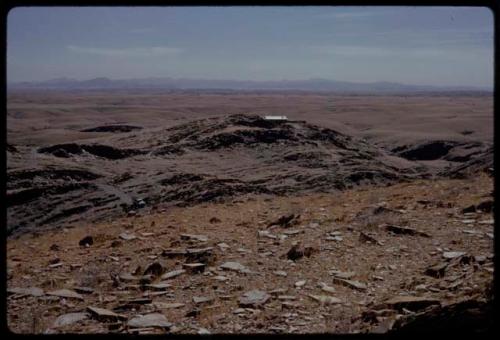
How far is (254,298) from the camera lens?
4.95 metres

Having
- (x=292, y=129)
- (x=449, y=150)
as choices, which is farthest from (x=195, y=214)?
(x=449, y=150)

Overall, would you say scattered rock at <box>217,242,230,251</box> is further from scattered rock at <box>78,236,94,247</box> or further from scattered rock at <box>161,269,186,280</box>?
scattered rock at <box>78,236,94,247</box>

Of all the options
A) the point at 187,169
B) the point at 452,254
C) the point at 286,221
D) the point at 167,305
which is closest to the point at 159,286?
the point at 167,305

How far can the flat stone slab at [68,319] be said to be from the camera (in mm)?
4465

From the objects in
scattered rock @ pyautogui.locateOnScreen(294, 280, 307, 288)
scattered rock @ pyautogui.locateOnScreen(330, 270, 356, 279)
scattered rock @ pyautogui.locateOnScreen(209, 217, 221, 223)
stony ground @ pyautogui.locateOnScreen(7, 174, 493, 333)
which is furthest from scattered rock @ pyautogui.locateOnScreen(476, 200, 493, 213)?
scattered rock @ pyautogui.locateOnScreen(209, 217, 221, 223)

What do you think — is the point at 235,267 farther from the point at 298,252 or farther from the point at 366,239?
the point at 366,239

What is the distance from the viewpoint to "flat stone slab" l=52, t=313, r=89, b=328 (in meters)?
4.46

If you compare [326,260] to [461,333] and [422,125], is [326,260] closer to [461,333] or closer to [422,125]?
[461,333]

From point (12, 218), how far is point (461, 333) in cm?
1206

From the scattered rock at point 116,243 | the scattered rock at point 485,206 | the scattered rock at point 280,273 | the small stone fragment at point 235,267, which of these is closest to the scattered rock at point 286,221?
the small stone fragment at point 235,267

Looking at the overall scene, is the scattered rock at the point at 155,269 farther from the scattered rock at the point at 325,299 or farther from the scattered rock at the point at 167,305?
the scattered rock at the point at 325,299

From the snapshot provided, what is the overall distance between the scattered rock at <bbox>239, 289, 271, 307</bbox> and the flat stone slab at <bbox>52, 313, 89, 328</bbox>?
1.51m

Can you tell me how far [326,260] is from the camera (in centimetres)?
619

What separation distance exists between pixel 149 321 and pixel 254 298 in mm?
1100
